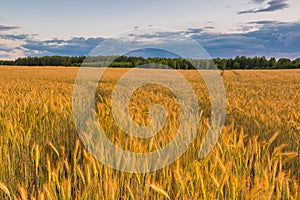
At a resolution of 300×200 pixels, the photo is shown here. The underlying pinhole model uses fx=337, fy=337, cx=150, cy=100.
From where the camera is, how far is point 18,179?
229cm

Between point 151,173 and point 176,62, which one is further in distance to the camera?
point 176,62

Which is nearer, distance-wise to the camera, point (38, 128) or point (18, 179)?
→ point (18, 179)

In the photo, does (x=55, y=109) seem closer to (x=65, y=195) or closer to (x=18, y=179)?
(x=18, y=179)

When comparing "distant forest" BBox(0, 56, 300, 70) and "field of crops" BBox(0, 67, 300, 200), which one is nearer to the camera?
"field of crops" BBox(0, 67, 300, 200)

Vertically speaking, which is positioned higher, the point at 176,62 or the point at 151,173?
the point at 176,62

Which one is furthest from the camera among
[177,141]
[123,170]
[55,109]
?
[55,109]

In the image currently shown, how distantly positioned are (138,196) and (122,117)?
5.05 feet

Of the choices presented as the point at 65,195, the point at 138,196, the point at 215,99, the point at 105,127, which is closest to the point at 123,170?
the point at 138,196

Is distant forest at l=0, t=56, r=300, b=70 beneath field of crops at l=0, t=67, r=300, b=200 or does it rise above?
above

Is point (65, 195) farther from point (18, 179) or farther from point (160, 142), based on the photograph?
point (160, 142)

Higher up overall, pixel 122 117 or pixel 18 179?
pixel 122 117

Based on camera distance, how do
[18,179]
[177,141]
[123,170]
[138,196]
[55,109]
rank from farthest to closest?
1. [55,109]
2. [177,141]
3. [18,179]
4. [123,170]
5. [138,196]

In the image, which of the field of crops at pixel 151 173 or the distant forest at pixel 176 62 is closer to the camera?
the field of crops at pixel 151 173

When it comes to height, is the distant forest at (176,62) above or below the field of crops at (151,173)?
above
